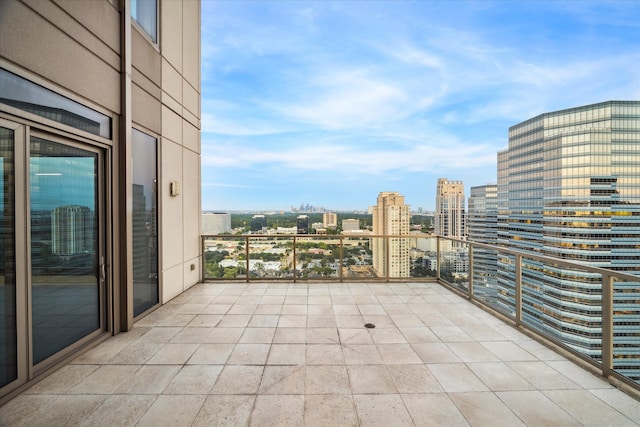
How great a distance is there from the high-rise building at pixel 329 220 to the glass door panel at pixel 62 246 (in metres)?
4.20

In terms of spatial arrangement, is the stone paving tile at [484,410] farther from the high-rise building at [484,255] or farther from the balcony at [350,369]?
the high-rise building at [484,255]

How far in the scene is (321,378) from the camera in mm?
2283

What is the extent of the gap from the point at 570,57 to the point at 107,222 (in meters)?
28.3

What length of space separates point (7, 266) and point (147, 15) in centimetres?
419

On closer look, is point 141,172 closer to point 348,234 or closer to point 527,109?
point 348,234

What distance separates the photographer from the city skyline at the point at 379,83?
1023cm

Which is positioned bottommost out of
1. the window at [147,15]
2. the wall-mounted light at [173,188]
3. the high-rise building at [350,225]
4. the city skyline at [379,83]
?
the high-rise building at [350,225]

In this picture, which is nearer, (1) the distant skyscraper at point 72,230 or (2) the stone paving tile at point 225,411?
(2) the stone paving tile at point 225,411

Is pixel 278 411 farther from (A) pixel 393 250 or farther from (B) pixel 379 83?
(B) pixel 379 83

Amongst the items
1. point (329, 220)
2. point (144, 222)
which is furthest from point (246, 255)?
point (144, 222)

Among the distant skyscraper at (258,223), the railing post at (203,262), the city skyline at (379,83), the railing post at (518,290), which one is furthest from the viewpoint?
the city skyline at (379,83)

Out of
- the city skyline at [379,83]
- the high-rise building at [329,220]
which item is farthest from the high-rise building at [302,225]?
the city skyline at [379,83]

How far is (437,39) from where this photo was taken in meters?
11.3

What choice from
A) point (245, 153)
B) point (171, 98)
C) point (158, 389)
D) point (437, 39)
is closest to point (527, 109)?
point (437, 39)
